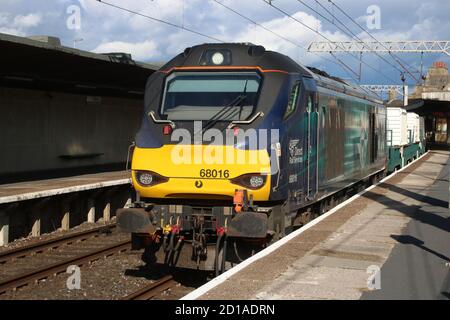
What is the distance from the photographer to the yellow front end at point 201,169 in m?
7.58

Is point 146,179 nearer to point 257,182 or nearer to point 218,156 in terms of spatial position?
point 218,156

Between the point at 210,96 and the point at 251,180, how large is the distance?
1.50m

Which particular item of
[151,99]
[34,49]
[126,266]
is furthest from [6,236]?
[151,99]

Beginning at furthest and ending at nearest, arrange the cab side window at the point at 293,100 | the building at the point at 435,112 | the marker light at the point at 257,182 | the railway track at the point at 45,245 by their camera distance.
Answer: the building at the point at 435,112
the railway track at the point at 45,245
the cab side window at the point at 293,100
the marker light at the point at 257,182

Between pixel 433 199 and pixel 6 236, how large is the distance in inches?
405

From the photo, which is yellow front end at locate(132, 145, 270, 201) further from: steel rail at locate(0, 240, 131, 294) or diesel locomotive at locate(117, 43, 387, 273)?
steel rail at locate(0, 240, 131, 294)

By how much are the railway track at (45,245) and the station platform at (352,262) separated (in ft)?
17.6

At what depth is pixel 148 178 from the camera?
7965mm

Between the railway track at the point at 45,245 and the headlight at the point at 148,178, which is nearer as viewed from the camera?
the headlight at the point at 148,178

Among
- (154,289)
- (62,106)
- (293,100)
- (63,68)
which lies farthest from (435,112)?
(154,289)

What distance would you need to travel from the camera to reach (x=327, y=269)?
6.95 metres

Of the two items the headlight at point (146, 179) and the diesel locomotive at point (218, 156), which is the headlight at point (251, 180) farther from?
the headlight at point (146, 179)

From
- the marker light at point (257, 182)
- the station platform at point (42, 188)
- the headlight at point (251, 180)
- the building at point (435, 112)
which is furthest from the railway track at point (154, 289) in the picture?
the building at point (435, 112)
